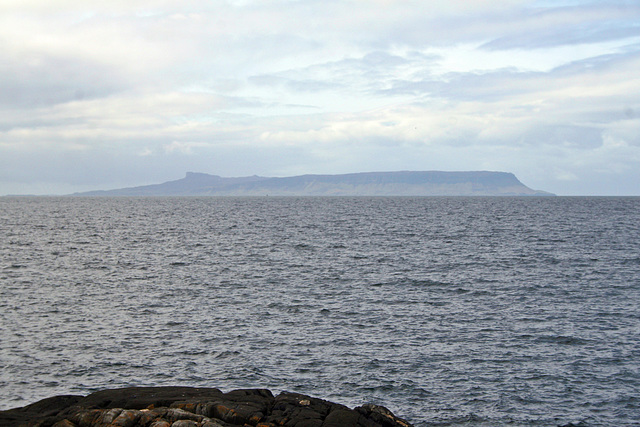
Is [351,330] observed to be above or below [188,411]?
below

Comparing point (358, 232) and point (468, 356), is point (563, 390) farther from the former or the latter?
point (358, 232)

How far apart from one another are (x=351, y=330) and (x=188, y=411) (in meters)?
15.8

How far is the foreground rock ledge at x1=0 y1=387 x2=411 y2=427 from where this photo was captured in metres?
13.9

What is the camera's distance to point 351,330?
1171 inches

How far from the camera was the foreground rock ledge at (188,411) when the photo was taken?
546 inches

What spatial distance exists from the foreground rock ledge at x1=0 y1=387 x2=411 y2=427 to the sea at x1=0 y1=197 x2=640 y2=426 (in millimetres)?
4565

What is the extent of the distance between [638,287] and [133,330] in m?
36.0

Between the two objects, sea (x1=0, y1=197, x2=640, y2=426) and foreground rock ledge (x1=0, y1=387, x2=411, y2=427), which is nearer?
foreground rock ledge (x1=0, y1=387, x2=411, y2=427)

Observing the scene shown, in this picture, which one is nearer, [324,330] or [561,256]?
[324,330]

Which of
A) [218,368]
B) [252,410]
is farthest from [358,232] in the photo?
[252,410]

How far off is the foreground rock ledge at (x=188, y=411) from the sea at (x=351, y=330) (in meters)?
4.56

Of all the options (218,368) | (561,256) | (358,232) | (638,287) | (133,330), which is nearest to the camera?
(218,368)

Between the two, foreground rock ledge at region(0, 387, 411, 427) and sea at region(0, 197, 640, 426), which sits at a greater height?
foreground rock ledge at region(0, 387, 411, 427)

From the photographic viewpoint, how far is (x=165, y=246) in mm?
72125
